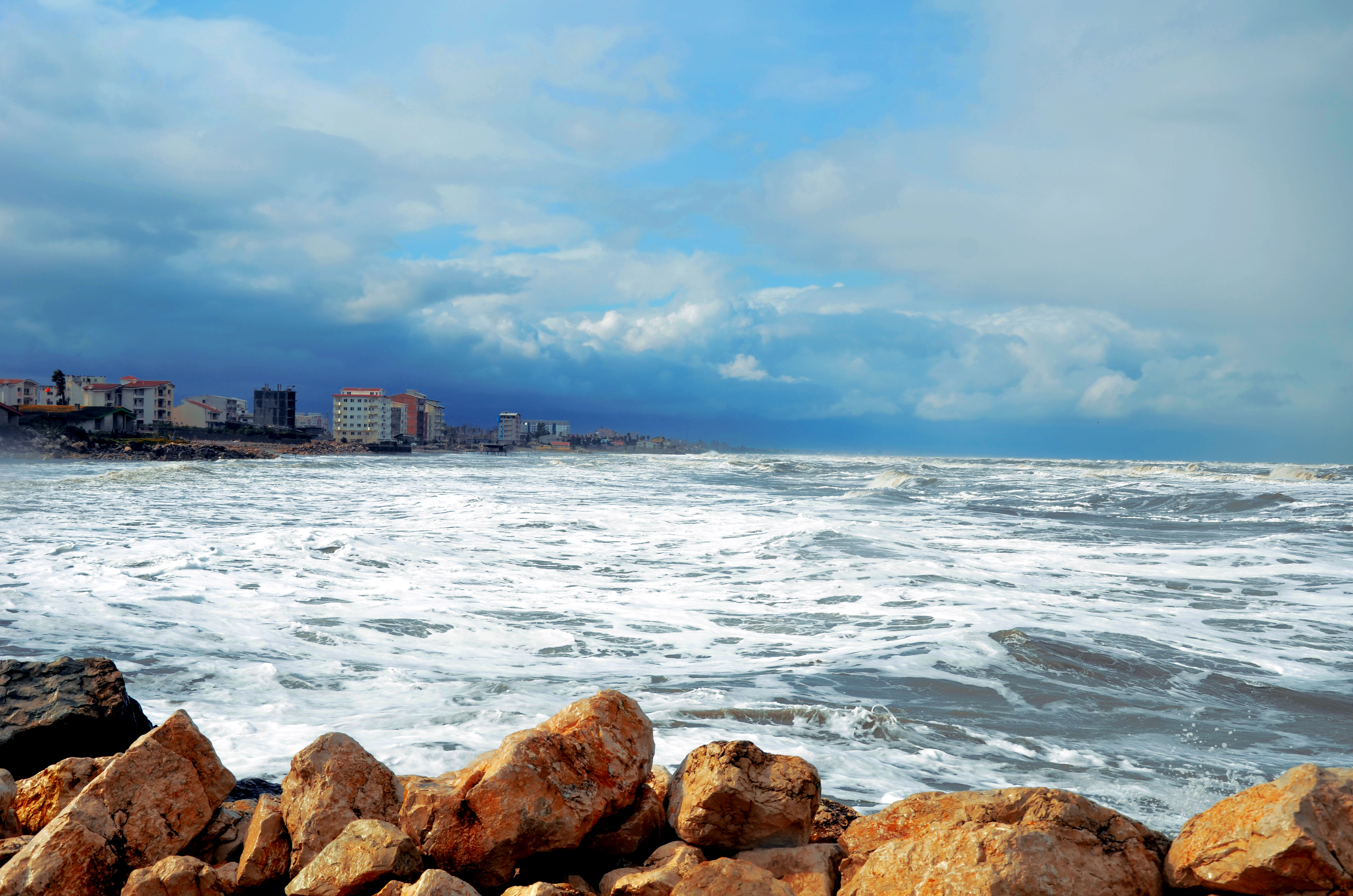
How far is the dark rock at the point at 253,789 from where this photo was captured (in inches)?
139

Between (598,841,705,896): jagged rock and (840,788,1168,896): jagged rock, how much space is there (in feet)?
1.59

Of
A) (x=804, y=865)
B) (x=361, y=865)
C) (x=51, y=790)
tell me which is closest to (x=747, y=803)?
(x=804, y=865)

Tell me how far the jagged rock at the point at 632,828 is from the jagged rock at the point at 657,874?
81 mm

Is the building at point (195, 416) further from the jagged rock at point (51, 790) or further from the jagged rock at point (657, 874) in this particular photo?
the jagged rock at point (657, 874)

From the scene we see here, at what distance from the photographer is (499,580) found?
916cm

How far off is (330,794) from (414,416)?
14800cm

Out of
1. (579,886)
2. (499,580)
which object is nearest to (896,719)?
(579,886)

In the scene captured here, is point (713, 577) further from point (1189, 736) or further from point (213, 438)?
point (213, 438)

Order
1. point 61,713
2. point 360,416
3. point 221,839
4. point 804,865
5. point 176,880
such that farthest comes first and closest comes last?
point 360,416 → point 61,713 → point 221,839 → point 804,865 → point 176,880

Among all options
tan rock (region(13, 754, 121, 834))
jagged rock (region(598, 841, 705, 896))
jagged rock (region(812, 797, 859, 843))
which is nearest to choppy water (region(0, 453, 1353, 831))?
jagged rock (region(812, 797, 859, 843))

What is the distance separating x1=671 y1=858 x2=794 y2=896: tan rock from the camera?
2160 millimetres

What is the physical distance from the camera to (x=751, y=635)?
22.6ft

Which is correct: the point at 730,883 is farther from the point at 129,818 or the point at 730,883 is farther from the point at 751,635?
the point at 751,635

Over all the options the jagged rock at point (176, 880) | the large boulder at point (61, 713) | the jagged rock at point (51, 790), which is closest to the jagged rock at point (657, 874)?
the jagged rock at point (176, 880)
